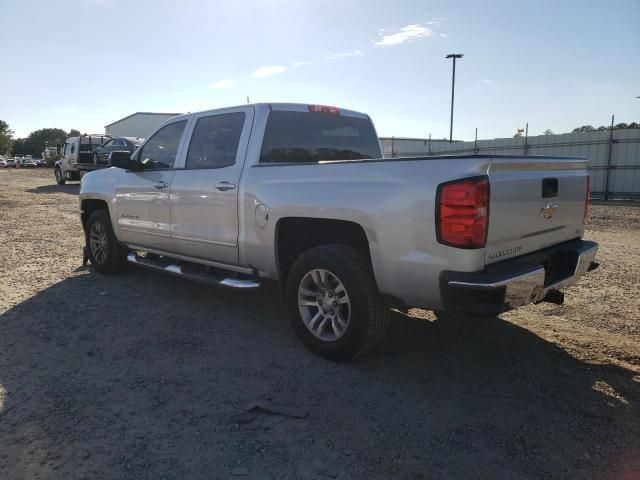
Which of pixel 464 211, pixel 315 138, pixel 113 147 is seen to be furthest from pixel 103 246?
pixel 113 147

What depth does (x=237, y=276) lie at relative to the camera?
15.3 ft

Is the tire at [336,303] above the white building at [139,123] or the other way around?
the other way around

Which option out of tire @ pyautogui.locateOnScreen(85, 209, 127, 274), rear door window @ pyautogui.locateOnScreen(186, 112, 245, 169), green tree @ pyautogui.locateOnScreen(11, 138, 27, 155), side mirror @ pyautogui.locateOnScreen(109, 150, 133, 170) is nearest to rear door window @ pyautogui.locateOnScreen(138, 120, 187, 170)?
side mirror @ pyautogui.locateOnScreen(109, 150, 133, 170)

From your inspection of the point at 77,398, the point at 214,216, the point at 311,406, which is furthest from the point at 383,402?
the point at 214,216

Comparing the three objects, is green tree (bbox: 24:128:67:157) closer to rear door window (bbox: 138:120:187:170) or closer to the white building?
the white building

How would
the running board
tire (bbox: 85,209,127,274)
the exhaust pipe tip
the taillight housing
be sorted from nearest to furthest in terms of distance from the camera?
the taillight housing, the exhaust pipe tip, the running board, tire (bbox: 85,209,127,274)

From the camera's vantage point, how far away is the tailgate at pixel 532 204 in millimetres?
3008

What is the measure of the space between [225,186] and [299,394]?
2.00 metres

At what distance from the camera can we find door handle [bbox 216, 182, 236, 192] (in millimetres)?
4338

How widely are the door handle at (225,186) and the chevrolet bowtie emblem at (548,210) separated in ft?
8.08

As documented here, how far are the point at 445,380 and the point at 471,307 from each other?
2.55ft

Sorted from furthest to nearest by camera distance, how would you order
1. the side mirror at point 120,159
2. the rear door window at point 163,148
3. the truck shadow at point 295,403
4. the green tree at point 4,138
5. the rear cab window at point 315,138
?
the green tree at point 4,138 < the side mirror at point 120,159 < the rear door window at point 163,148 < the rear cab window at point 315,138 < the truck shadow at point 295,403

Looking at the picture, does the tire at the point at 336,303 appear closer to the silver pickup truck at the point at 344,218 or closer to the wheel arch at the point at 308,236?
the silver pickup truck at the point at 344,218

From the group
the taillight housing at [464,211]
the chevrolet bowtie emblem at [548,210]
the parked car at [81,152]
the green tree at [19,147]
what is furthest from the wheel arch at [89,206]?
the green tree at [19,147]
